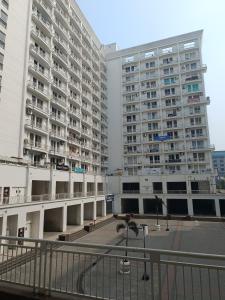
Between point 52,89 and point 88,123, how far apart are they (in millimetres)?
14460

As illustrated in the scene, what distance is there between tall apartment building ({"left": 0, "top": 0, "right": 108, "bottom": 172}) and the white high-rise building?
0.57ft

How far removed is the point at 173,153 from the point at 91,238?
109ft

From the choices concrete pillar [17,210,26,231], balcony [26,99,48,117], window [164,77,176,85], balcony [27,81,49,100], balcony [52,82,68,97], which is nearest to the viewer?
concrete pillar [17,210,26,231]

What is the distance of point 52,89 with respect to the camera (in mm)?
41094

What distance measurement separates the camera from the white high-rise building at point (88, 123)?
30.3 m

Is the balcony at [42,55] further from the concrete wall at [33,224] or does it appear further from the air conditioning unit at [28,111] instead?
the concrete wall at [33,224]

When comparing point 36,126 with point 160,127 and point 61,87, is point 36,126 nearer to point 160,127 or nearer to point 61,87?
point 61,87

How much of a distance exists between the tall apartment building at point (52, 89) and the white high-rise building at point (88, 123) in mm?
174

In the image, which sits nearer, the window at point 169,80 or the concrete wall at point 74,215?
the concrete wall at point 74,215

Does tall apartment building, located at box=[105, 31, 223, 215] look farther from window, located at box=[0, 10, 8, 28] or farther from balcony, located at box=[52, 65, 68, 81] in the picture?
window, located at box=[0, 10, 8, 28]

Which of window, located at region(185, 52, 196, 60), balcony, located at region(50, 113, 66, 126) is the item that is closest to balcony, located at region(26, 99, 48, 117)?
balcony, located at region(50, 113, 66, 126)

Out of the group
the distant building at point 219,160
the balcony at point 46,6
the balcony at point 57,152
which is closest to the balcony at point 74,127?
the balcony at point 57,152

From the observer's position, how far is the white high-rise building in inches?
1194

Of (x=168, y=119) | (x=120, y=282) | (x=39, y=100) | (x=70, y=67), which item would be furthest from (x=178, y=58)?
(x=120, y=282)
